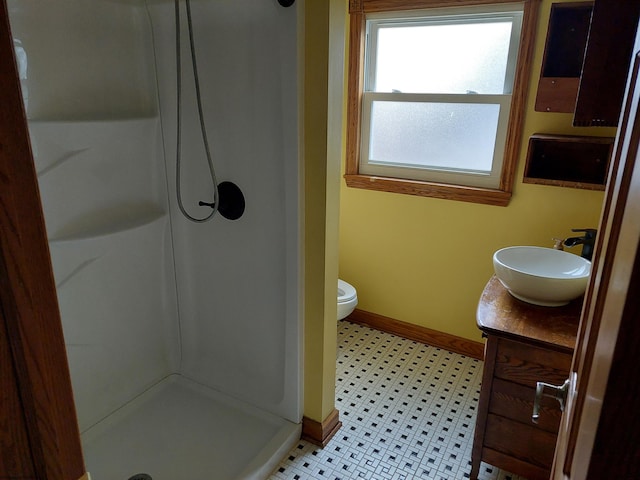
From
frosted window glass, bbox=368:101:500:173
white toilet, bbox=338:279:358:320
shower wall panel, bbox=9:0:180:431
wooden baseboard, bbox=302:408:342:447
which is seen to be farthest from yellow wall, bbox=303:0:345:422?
frosted window glass, bbox=368:101:500:173

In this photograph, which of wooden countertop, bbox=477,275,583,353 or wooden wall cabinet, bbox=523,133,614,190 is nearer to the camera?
wooden countertop, bbox=477,275,583,353

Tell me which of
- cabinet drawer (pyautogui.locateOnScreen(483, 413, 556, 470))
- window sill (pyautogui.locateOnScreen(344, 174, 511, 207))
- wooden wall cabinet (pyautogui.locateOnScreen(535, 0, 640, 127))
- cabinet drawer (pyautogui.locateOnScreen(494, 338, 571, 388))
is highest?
wooden wall cabinet (pyautogui.locateOnScreen(535, 0, 640, 127))

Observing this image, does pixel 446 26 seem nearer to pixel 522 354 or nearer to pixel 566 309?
pixel 566 309

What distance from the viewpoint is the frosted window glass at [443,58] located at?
2.21 meters

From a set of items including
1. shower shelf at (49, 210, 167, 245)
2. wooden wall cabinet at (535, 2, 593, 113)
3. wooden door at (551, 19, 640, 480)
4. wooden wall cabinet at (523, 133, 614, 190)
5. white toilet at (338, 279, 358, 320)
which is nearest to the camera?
wooden door at (551, 19, 640, 480)

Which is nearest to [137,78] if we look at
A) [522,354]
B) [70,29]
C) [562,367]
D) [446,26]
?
[70,29]

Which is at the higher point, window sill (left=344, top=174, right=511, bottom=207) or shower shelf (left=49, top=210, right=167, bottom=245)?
window sill (left=344, top=174, right=511, bottom=207)

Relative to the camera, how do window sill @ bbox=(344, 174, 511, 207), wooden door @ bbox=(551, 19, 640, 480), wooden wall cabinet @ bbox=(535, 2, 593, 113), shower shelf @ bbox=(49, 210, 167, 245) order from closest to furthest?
1. wooden door @ bbox=(551, 19, 640, 480)
2. shower shelf @ bbox=(49, 210, 167, 245)
3. wooden wall cabinet @ bbox=(535, 2, 593, 113)
4. window sill @ bbox=(344, 174, 511, 207)

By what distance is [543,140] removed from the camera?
2055 mm

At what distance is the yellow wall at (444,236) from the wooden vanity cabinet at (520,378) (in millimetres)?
658

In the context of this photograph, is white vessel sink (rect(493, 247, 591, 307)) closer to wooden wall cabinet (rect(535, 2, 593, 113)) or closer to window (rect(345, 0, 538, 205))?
window (rect(345, 0, 538, 205))

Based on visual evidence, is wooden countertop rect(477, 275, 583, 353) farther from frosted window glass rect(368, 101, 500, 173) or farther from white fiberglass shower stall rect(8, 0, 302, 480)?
frosted window glass rect(368, 101, 500, 173)

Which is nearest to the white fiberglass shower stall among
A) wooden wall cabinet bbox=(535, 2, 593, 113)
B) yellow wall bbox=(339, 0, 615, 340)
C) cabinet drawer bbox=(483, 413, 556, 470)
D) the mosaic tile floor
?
the mosaic tile floor

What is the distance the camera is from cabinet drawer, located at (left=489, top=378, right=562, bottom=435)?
1.52 meters
